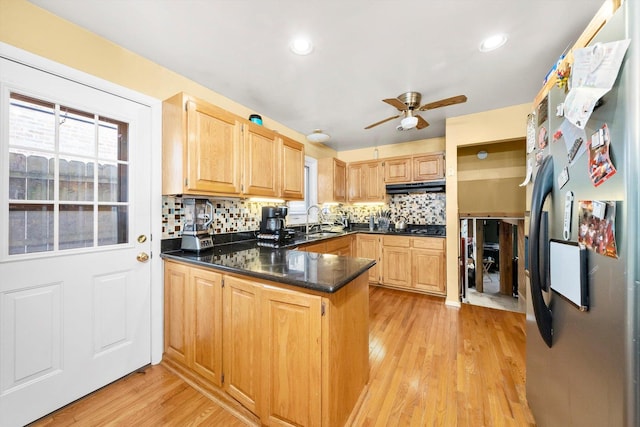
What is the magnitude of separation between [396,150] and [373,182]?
75cm

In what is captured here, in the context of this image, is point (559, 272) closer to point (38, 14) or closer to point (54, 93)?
point (54, 93)

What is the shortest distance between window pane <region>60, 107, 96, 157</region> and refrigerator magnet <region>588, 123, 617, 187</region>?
2.58 metres

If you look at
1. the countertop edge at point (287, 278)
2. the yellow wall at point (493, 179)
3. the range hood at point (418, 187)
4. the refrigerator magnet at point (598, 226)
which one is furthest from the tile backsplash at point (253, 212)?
the refrigerator magnet at point (598, 226)

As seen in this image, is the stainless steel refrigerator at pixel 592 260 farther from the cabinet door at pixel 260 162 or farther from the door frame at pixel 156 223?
the door frame at pixel 156 223

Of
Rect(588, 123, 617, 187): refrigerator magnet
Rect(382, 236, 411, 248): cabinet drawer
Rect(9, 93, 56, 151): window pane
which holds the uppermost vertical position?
Rect(9, 93, 56, 151): window pane

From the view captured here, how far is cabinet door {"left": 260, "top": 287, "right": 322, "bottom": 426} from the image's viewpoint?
3.70 feet

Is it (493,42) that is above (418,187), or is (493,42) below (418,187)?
above

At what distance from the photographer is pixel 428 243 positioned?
3314 millimetres

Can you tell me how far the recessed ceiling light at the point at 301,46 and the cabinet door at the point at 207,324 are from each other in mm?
1721

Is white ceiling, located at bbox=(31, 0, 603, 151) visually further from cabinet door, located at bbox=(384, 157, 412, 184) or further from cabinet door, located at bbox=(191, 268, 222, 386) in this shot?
cabinet door, located at bbox=(191, 268, 222, 386)

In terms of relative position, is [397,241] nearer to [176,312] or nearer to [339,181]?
[339,181]

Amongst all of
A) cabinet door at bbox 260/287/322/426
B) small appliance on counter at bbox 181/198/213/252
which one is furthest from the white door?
cabinet door at bbox 260/287/322/426

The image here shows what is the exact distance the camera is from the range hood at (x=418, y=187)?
3480mm

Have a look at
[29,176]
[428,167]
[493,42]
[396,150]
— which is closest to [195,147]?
[29,176]
